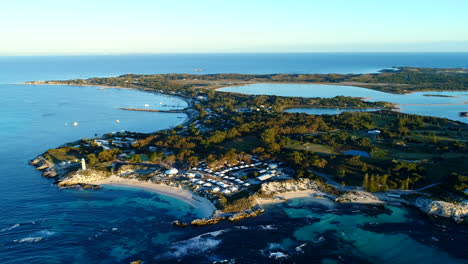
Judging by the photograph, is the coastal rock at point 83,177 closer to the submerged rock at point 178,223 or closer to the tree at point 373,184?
the submerged rock at point 178,223

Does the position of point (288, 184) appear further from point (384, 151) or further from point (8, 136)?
point (8, 136)

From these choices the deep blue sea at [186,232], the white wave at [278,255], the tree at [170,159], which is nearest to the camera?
the white wave at [278,255]

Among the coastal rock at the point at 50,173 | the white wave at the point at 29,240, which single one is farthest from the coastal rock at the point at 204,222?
the coastal rock at the point at 50,173

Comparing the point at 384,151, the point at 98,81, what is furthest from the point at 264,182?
the point at 98,81

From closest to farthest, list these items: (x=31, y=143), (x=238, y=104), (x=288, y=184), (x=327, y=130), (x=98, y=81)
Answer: (x=288, y=184)
(x=31, y=143)
(x=327, y=130)
(x=238, y=104)
(x=98, y=81)

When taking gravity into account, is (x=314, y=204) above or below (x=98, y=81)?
below

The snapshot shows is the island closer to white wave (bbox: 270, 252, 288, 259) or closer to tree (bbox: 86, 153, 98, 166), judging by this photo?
tree (bbox: 86, 153, 98, 166)

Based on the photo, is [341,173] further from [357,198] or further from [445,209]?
[445,209]
